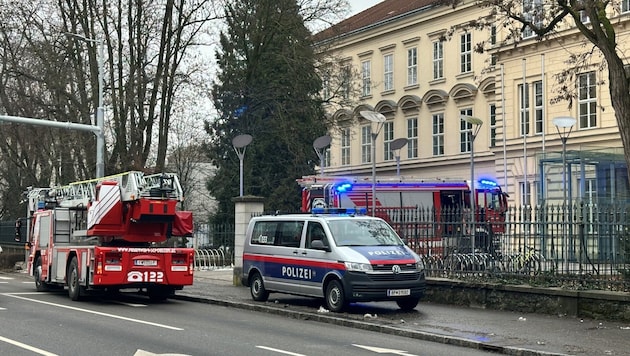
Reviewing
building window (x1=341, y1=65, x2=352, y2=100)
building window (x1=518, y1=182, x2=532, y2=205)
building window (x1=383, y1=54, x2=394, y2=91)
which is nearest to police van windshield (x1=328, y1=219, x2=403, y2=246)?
building window (x1=518, y1=182, x2=532, y2=205)

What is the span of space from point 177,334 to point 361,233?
17.1ft

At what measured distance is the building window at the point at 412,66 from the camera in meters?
52.7

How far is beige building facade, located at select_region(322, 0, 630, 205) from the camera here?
3578 cm

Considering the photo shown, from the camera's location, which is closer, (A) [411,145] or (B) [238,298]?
(B) [238,298]

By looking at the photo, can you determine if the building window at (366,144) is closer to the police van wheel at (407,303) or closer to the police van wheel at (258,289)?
the police van wheel at (258,289)

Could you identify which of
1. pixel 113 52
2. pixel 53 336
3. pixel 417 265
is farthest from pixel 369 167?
pixel 53 336

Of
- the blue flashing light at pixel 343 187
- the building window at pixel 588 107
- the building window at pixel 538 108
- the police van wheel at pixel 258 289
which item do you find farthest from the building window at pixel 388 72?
the police van wheel at pixel 258 289

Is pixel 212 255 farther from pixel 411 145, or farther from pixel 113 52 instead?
pixel 411 145

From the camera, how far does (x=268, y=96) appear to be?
140 ft

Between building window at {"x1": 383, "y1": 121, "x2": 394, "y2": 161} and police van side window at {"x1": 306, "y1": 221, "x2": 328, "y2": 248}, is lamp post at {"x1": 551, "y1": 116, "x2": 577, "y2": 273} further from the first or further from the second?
building window at {"x1": 383, "y1": 121, "x2": 394, "y2": 161}

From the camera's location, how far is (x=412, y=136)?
53.4 metres

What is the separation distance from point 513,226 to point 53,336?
9199mm

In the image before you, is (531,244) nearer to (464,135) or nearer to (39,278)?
(39,278)

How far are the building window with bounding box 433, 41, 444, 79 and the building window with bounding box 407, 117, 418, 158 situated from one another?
3401 millimetres
